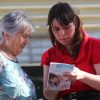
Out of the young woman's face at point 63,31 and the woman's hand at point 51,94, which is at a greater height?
the young woman's face at point 63,31

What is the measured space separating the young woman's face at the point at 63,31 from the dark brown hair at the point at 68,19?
0.10ft

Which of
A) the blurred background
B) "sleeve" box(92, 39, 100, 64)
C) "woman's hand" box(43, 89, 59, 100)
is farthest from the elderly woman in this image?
the blurred background

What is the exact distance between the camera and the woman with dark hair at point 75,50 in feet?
10.1

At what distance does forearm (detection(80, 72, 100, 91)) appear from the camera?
3.01m

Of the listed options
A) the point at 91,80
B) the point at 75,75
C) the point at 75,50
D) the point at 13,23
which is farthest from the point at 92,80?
the point at 13,23

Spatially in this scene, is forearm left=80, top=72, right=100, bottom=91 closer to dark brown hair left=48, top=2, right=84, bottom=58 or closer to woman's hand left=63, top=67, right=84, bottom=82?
woman's hand left=63, top=67, right=84, bottom=82

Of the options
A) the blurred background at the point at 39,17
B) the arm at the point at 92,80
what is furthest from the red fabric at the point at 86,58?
the blurred background at the point at 39,17

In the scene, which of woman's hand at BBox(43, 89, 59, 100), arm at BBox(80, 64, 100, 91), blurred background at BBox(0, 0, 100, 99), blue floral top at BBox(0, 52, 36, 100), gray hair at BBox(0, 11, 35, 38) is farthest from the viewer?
blurred background at BBox(0, 0, 100, 99)

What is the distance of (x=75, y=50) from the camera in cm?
320

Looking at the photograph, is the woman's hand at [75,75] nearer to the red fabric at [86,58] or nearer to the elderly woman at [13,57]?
the red fabric at [86,58]

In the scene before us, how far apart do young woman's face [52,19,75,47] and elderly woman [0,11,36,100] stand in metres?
0.21

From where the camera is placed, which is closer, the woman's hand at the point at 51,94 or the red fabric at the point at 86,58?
the red fabric at the point at 86,58

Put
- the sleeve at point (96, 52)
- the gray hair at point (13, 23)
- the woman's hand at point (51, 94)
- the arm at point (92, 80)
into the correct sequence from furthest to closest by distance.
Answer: the woman's hand at point (51, 94) → the sleeve at point (96, 52) → the arm at point (92, 80) → the gray hair at point (13, 23)

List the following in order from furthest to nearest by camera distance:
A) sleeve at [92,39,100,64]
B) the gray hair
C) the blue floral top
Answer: sleeve at [92,39,100,64], the gray hair, the blue floral top
